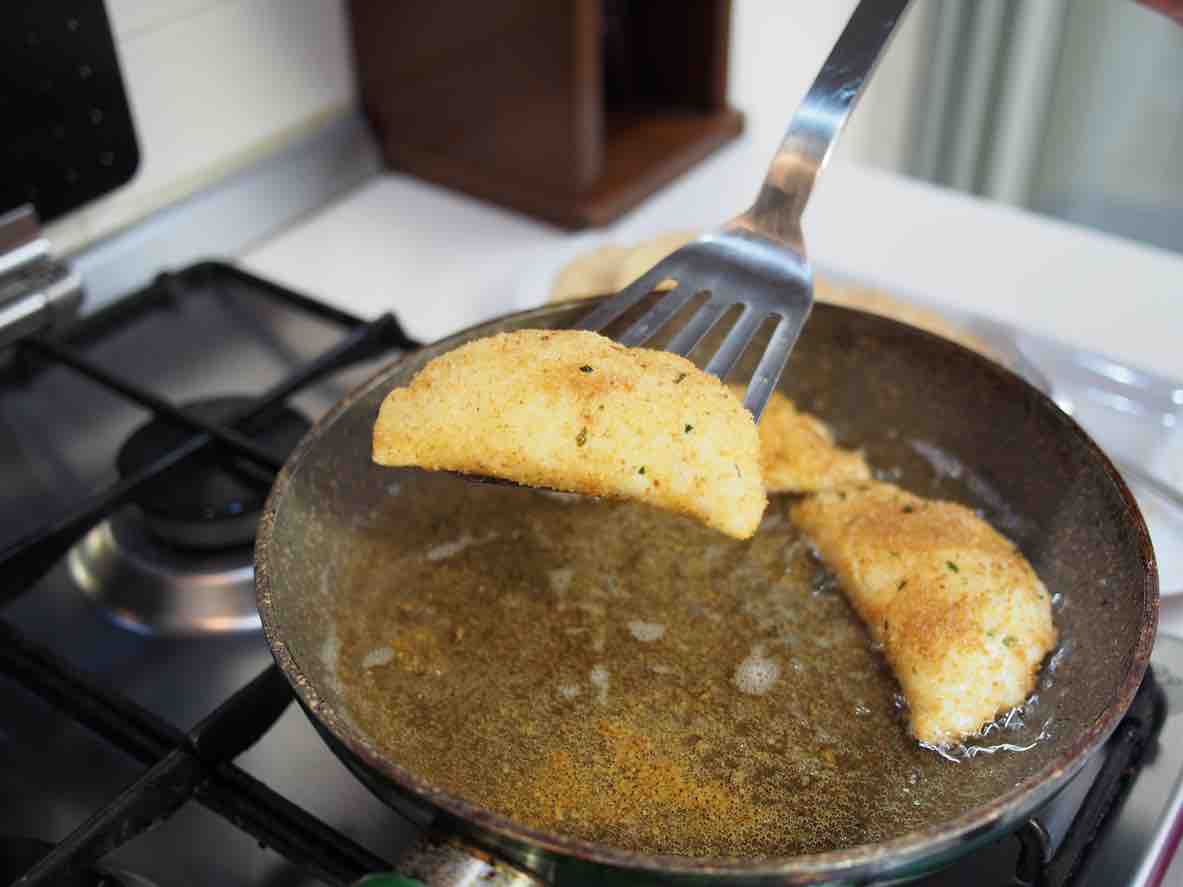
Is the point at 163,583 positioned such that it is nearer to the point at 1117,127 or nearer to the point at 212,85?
the point at 212,85

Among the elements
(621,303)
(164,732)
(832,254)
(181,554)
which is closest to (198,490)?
(181,554)

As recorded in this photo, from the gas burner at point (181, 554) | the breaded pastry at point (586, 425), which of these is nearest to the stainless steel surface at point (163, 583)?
the gas burner at point (181, 554)

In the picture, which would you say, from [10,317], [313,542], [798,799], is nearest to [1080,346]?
[798,799]

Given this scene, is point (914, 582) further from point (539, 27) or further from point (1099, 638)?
point (539, 27)

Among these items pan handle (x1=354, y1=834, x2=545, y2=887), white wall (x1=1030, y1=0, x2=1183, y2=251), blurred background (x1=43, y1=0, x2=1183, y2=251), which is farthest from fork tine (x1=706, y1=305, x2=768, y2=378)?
white wall (x1=1030, y1=0, x2=1183, y2=251)

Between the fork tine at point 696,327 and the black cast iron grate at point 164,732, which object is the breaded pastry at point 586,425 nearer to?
the fork tine at point 696,327

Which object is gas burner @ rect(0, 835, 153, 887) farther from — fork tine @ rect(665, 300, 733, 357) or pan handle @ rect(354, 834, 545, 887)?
fork tine @ rect(665, 300, 733, 357)
